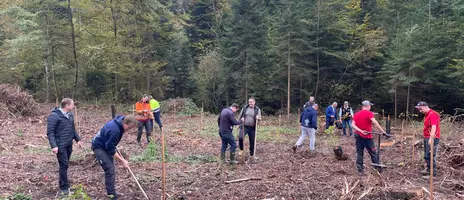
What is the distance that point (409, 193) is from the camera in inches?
233

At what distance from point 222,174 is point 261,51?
18674mm

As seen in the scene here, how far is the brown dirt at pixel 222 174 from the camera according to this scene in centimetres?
651

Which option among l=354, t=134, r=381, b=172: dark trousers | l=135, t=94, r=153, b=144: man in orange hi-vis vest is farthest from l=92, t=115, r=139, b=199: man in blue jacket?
l=354, t=134, r=381, b=172: dark trousers

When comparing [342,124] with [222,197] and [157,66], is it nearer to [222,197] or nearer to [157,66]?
[222,197]

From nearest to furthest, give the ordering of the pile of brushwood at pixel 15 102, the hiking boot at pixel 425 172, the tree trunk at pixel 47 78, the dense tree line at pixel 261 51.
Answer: the hiking boot at pixel 425 172 → the pile of brushwood at pixel 15 102 → the dense tree line at pixel 261 51 → the tree trunk at pixel 47 78

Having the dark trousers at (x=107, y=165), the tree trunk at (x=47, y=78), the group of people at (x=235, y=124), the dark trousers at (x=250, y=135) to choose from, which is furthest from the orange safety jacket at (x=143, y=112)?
the tree trunk at (x=47, y=78)

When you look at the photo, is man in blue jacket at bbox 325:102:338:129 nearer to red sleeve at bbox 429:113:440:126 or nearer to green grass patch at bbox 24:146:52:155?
red sleeve at bbox 429:113:440:126

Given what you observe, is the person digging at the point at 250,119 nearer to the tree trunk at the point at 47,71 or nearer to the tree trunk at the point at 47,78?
the tree trunk at the point at 47,71

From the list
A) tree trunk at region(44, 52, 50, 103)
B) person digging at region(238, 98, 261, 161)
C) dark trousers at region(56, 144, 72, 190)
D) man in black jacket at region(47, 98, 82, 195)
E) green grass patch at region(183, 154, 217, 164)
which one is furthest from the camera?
tree trunk at region(44, 52, 50, 103)

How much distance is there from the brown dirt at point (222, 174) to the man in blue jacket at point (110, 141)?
67 cm

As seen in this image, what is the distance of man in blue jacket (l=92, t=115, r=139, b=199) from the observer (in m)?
5.46

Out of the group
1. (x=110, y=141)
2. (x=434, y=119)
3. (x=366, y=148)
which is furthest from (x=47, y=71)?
(x=434, y=119)

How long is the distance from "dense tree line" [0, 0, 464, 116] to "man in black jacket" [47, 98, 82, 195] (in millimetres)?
17998

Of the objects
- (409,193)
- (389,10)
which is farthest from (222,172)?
(389,10)
